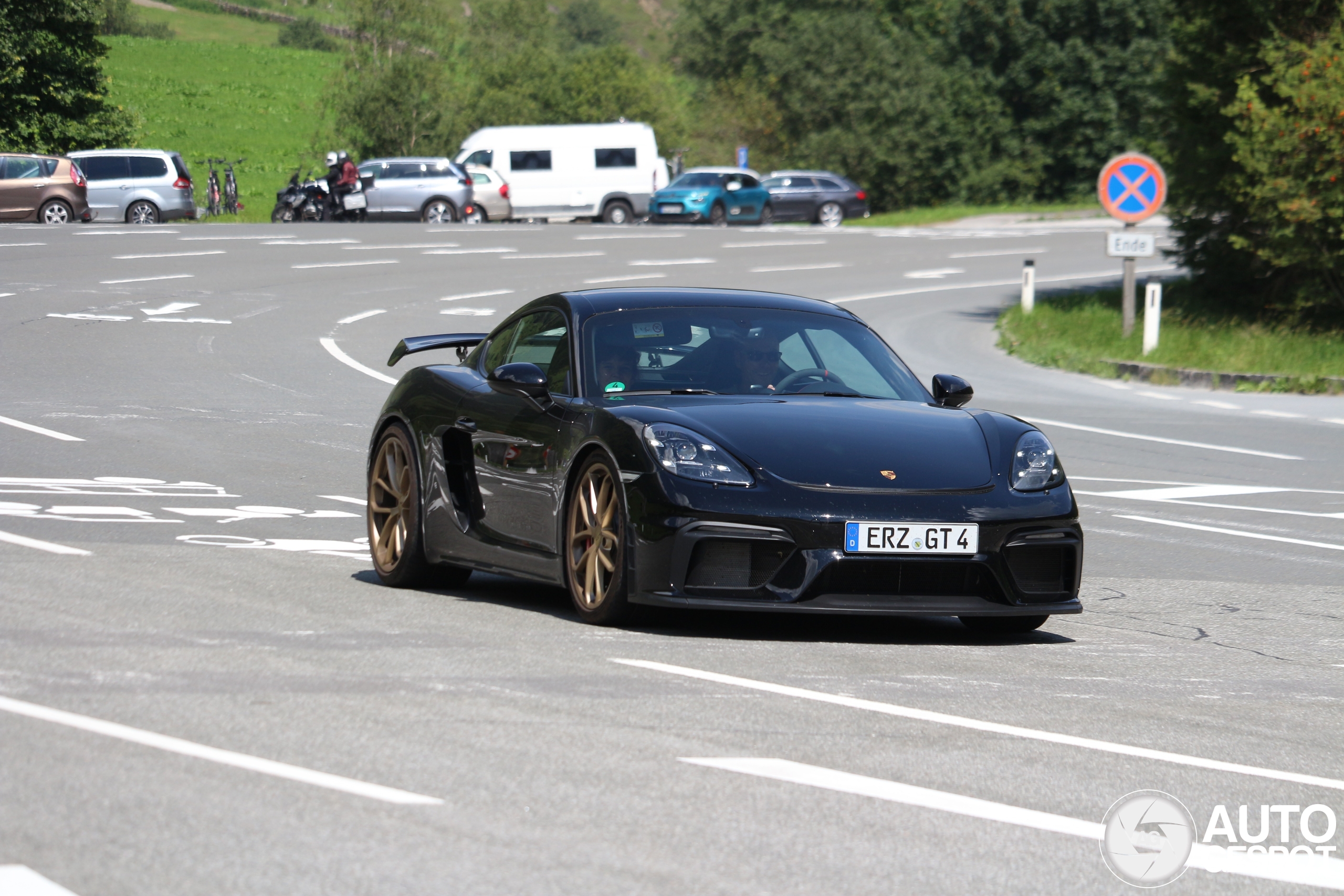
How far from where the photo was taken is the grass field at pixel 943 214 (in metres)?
59.1

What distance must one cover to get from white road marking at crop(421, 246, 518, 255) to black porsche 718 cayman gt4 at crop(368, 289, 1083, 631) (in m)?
28.4

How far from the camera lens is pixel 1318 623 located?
26.6 ft

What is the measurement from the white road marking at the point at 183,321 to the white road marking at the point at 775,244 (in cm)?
1718

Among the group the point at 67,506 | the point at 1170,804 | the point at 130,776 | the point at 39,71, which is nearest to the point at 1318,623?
the point at 1170,804

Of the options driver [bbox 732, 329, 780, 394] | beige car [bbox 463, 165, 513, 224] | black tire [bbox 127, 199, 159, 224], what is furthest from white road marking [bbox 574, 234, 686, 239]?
driver [bbox 732, 329, 780, 394]

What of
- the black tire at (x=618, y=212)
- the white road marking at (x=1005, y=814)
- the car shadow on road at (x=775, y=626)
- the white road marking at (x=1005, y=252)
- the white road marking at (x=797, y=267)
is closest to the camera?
the white road marking at (x=1005, y=814)

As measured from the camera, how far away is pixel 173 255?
113 feet

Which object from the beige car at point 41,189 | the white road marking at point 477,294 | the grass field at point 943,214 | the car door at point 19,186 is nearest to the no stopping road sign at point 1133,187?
the white road marking at point 477,294

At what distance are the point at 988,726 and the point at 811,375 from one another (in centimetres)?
286

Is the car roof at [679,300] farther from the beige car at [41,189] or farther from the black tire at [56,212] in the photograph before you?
the black tire at [56,212]

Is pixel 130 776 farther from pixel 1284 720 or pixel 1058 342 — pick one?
pixel 1058 342

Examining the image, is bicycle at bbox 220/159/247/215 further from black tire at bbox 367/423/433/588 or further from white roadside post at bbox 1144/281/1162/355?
black tire at bbox 367/423/433/588

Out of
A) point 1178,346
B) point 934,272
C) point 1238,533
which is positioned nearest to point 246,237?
point 934,272

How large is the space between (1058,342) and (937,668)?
59.0 feet
